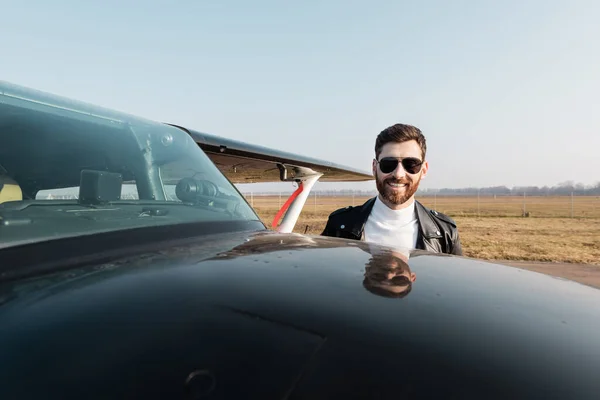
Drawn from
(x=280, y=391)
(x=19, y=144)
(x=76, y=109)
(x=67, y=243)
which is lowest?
(x=280, y=391)

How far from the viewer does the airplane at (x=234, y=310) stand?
0.76 metres

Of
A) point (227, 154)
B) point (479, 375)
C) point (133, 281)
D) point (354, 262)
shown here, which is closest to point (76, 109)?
point (133, 281)

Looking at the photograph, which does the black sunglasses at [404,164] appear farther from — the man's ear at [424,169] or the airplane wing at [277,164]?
the airplane wing at [277,164]

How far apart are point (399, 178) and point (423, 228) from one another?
0.48 metres

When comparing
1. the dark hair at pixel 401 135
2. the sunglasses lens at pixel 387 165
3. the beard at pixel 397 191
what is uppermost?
the dark hair at pixel 401 135

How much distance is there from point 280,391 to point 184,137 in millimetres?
2438

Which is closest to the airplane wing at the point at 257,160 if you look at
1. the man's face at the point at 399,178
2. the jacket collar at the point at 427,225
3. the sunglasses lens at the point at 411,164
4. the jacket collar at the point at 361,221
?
the jacket collar at the point at 361,221

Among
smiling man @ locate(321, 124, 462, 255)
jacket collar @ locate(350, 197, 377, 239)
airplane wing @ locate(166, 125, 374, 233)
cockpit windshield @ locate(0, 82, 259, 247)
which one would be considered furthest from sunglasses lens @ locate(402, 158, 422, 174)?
airplane wing @ locate(166, 125, 374, 233)

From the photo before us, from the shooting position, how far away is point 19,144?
1.93 metres

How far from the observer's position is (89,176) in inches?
81.7

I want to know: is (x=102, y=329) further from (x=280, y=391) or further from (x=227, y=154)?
(x=227, y=154)

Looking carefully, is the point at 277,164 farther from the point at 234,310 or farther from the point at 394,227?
the point at 234,310

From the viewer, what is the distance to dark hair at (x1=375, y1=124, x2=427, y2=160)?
329 centimetres

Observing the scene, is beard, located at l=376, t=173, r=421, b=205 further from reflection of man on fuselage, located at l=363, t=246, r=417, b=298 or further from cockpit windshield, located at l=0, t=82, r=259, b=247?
reflection of man on fuselage, located at l=363, t=246, r=417, b=298
